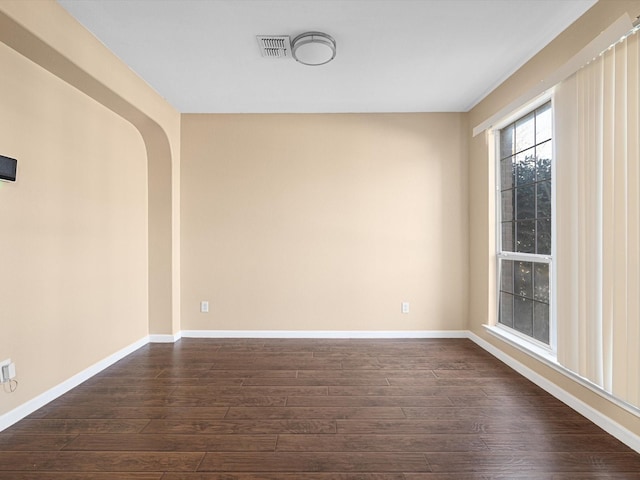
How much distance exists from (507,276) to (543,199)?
923 millimetres

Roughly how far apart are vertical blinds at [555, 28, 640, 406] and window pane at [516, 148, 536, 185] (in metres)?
0.54

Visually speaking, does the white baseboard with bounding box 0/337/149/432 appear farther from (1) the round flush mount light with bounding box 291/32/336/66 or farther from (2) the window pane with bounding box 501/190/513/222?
(2) the window pane with bounding box 501/190/513/222

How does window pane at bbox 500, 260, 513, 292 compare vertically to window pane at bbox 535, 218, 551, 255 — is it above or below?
below

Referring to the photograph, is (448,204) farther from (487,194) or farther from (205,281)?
(205,281)

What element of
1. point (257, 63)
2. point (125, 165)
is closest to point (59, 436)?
point (125, 165)

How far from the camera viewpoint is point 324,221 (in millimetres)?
3961

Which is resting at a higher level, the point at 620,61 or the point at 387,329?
the point at 620,61

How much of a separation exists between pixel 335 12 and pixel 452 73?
4.56 feet

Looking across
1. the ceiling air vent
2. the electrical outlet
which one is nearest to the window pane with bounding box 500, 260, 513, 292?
the ceiling air vent

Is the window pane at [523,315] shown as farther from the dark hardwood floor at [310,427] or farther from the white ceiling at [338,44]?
the white ceiling at [338,44]

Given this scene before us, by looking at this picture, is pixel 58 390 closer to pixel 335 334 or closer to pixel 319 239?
pixel 335 334

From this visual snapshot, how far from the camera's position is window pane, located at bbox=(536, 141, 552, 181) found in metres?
2.66

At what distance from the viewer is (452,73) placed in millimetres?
3012

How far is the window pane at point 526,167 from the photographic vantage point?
2.87m
